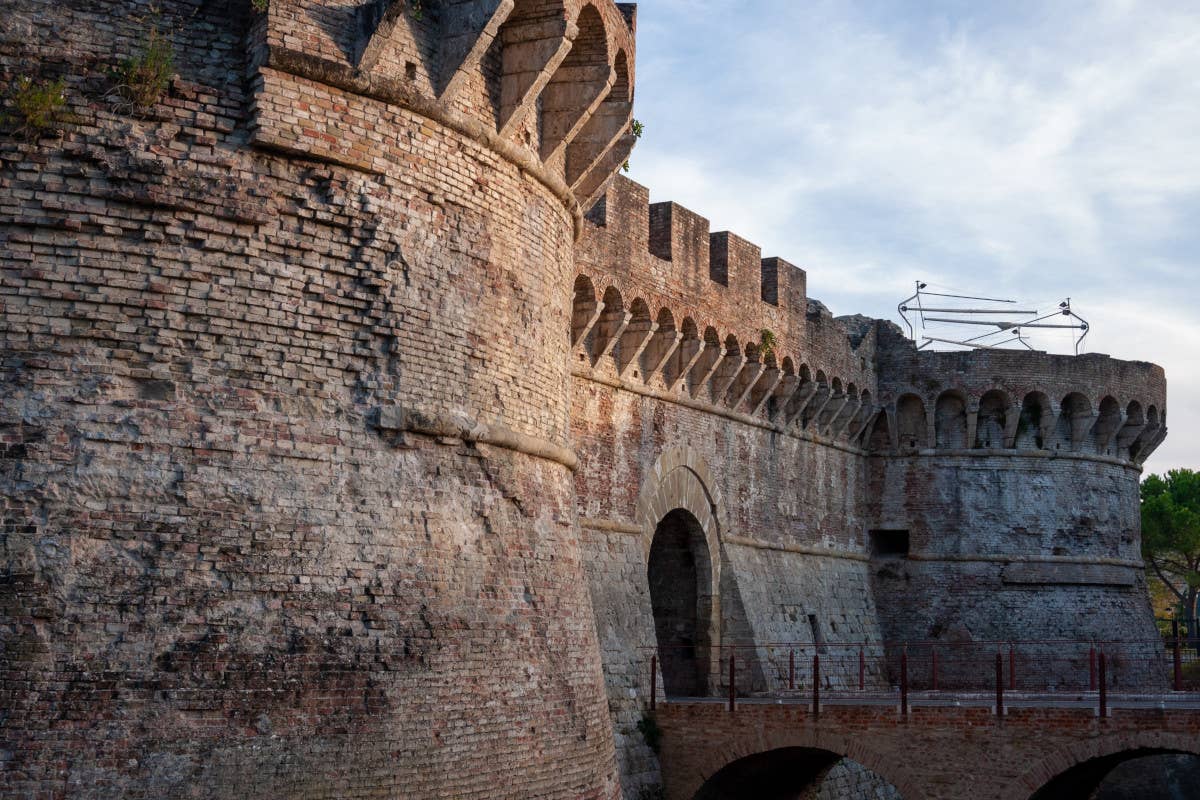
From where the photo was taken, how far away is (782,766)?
15766 millimetres

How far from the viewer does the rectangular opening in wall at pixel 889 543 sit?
2391 cm

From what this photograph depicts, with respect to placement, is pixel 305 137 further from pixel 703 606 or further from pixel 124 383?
pixel 703 606

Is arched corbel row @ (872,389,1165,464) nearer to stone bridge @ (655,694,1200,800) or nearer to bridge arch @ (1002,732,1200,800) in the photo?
stone bridge @ (655,694,1200,800)

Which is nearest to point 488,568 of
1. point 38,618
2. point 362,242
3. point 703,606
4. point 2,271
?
point 362,242

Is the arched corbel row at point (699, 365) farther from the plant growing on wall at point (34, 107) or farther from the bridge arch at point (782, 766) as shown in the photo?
→ the plant growing on wall at point (34, 107)

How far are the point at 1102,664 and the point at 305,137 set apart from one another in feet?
29.9

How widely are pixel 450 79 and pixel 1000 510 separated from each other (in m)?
17.7

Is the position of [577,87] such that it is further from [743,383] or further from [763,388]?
→ [763,388]

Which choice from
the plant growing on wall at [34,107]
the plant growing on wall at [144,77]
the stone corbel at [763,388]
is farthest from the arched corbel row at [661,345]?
the plant growing on wall at [34,107]

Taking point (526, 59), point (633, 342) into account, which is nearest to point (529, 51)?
point (526, 59)

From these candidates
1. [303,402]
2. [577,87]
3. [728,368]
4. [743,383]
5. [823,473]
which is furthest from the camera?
[823,473]

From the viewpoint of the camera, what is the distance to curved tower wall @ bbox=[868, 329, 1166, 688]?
77.0 feet

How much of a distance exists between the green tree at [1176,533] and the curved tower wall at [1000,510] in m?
13.8

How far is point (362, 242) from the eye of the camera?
8.27 m
